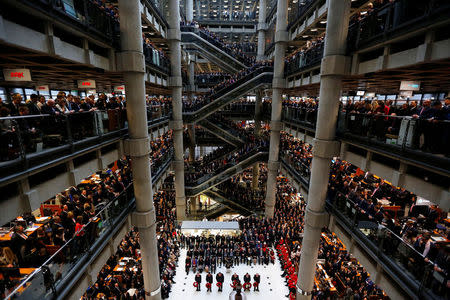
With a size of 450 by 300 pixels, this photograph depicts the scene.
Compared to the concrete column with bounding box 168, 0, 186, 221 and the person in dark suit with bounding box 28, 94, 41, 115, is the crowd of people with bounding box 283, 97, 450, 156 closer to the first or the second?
the person in dark suit with bounding box 28, 94, 41, 115

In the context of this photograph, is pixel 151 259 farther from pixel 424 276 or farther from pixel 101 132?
pixel 424 276

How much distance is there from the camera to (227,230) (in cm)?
1911

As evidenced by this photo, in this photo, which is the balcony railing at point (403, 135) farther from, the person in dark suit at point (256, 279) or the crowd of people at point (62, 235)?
the person in dark suit at point (256, 279)

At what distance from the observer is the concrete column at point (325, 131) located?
8.82 metres

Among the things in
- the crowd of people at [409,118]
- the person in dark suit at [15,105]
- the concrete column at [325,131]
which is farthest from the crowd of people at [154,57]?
the crowd of people at [409,118]

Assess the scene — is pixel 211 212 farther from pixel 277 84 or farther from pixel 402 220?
pixel 402 220

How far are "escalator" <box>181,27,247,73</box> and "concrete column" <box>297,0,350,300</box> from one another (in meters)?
12.7

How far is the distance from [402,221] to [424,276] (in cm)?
541

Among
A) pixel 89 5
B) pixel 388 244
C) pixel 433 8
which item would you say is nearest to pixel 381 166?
pixel 388 244

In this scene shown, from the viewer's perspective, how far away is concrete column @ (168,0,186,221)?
1645 centimetres

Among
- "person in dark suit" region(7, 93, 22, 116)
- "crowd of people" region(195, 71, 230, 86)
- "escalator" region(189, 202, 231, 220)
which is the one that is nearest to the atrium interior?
"person in dark suit" region(7, 93, 22, 116)

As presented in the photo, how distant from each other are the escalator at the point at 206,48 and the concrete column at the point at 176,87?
345cm

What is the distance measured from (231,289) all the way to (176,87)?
14801 millimetres

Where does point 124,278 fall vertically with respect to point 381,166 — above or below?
below
